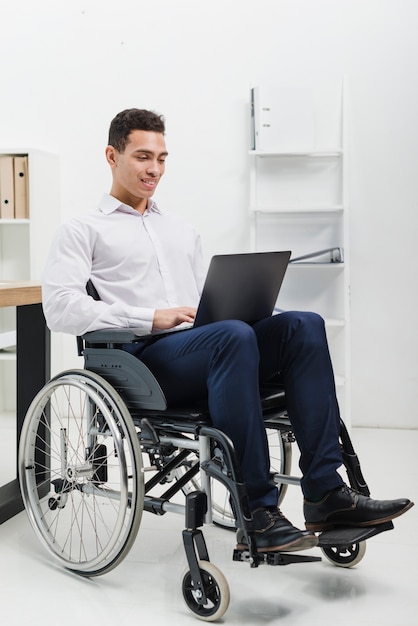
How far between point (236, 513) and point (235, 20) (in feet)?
9.09

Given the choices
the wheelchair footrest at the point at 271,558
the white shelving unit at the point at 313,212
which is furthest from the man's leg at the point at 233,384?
the white shelving unit at the point at 313,212

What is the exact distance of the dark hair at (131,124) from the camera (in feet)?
7.28

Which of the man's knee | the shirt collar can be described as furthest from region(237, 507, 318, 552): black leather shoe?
the shirt collar

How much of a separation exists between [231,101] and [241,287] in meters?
2.10

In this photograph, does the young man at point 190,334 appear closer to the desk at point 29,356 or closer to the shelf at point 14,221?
the desk at point 29,356

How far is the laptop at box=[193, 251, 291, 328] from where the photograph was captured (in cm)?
193

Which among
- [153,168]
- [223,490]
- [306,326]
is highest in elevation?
[153,168]

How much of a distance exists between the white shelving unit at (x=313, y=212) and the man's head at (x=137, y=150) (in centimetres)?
156

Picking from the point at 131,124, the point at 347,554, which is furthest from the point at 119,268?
→ the point at 347,554

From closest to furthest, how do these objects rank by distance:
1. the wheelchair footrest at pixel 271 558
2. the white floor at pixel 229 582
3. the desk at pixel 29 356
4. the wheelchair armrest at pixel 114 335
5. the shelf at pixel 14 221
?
the wheelchair footrest at pixel 271 558, the white floor at pixel 229 582, the wheelchair armrest at pixel 114 335, the desk at pixel 29 356, the shelf at pixel 14 221

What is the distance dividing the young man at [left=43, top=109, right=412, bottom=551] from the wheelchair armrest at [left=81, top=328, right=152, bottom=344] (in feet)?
0.08

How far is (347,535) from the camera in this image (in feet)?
6.15

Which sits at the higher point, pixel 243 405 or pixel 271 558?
pixel 243 405

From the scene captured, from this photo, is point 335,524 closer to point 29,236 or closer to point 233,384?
point 233,384
